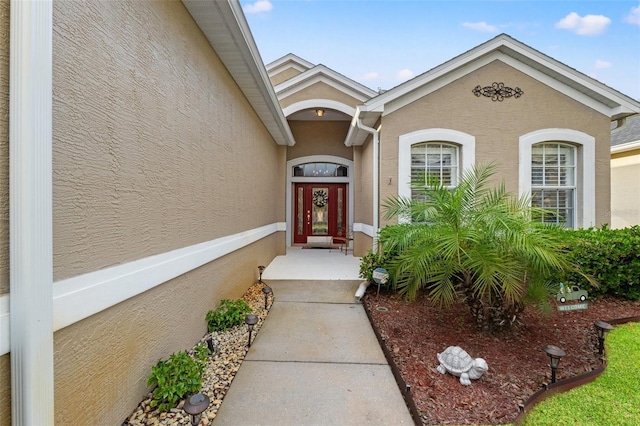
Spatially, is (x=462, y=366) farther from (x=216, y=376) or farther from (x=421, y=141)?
(x=421, y=141)

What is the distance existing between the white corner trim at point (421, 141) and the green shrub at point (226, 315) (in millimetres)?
3856

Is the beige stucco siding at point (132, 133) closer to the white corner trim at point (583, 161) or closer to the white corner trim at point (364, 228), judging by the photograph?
the white corner trim at point (364, 228)

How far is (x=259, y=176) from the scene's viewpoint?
6727mm

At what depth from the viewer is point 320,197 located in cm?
1127

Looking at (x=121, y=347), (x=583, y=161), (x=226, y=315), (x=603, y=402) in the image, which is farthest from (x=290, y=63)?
(x=603, y=402)

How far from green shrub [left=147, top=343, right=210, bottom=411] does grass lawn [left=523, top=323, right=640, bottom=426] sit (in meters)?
2.70

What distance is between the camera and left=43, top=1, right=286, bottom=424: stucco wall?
1.72 meters

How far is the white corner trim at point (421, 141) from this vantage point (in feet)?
19.9

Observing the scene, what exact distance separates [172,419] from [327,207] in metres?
9.38

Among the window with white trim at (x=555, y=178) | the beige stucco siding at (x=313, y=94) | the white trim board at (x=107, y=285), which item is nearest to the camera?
the white trim board at (x=107, y=285)

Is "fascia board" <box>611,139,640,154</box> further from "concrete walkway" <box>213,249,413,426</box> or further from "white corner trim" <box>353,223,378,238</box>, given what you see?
"concrete walkway" <box>213,249,413,426</box>

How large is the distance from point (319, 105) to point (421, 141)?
391 centimetres

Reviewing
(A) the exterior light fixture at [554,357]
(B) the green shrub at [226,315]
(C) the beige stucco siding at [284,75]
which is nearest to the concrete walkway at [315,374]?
(B) the green shrub at [226,315]

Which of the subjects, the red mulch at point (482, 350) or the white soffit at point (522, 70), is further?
the white soffit at point (522, 70)
